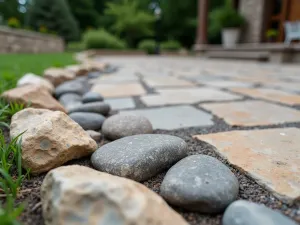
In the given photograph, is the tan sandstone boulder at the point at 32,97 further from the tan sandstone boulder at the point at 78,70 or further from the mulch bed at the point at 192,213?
the tan sandstone boulder at the point at 78,70

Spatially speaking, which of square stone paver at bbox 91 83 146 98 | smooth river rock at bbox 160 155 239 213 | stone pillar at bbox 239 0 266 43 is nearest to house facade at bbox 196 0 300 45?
stone pillar at bbox 239 0 266 43

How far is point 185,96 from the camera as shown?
1990 millimetres

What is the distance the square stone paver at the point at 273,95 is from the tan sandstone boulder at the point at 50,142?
147 centimetres

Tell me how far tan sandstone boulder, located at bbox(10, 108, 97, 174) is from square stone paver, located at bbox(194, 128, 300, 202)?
0.51 meters

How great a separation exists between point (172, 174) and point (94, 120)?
2.08 ft

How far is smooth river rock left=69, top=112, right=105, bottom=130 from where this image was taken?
3.89 feet

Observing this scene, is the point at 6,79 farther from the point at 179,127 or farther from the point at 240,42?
the point at 240,42

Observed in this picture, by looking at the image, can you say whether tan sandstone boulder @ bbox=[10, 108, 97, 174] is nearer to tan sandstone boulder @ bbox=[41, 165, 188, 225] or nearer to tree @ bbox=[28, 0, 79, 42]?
tan sandstone boulder @ bbox=[41, 165, 188, 225]

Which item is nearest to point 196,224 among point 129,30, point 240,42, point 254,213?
point 254,213

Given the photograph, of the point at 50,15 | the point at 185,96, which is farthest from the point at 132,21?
the point at 185,96

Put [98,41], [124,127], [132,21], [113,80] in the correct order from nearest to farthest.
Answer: [124,127] < [113,80] < [98,41] < [132,21]

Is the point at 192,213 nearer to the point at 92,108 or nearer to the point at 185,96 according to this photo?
the point at 92,108

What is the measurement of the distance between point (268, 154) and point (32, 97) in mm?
1124

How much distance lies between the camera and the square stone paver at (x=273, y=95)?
179cm
